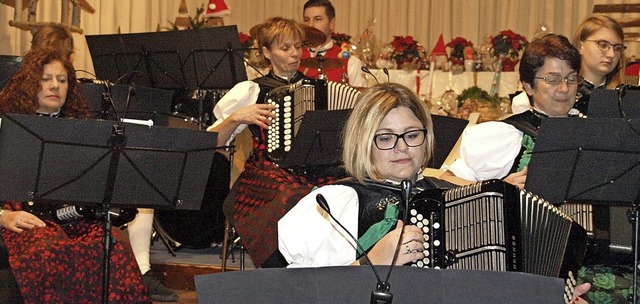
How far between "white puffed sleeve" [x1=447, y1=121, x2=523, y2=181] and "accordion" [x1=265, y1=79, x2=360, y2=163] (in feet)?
2.78

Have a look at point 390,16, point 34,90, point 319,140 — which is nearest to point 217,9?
point 390,16

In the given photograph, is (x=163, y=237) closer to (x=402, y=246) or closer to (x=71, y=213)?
(x=71, y=213)

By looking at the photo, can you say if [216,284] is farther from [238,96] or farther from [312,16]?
[312,16]

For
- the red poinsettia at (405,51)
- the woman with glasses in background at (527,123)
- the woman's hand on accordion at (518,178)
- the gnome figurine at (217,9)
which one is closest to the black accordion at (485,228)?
the woman's hand on accordion at (518,178)

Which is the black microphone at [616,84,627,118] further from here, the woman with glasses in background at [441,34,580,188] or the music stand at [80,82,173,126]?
the music stand at [80,82,173,126]

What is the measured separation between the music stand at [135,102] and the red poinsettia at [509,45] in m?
2.82

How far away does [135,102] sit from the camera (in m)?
5.64

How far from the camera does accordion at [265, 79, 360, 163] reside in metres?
4.85

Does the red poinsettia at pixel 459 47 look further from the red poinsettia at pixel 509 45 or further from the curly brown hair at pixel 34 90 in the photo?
the curly brown hair at pixel 34 90

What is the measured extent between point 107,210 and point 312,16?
3.63 m

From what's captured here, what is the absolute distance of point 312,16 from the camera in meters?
7.43

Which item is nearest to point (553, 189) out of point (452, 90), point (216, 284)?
point (216, 284)

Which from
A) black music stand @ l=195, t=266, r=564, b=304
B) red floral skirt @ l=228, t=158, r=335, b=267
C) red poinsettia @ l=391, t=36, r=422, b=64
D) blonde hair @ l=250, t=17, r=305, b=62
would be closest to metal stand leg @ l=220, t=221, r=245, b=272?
red floral skirt @ l=228, t=158, r=335, b=267

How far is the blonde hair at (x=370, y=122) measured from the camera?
302cm
